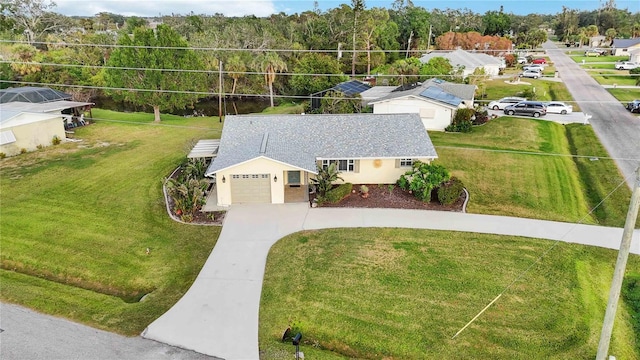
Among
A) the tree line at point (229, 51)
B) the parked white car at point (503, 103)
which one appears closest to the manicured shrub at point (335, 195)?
the tree line at point (229, 51)

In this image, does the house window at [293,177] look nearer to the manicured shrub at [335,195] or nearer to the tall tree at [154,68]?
the manicured shrub at [335,195]

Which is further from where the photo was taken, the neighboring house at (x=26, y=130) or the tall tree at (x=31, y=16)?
the tall tree at (x=31, y=16)

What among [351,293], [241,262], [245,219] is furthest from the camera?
[245,219]

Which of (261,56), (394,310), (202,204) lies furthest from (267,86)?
(394,310)

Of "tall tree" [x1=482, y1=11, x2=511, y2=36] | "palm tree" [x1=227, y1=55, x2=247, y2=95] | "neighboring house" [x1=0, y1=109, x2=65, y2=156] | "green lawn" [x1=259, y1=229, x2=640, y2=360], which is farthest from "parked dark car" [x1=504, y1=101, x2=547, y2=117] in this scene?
"tall tree" [x1=482, y1=11, x2=511, y2=36]

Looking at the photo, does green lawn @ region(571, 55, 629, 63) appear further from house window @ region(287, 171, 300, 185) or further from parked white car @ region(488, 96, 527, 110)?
house window @ region(287, 171, 300, 185)

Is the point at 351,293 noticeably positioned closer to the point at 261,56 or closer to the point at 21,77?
the point at 261,56
